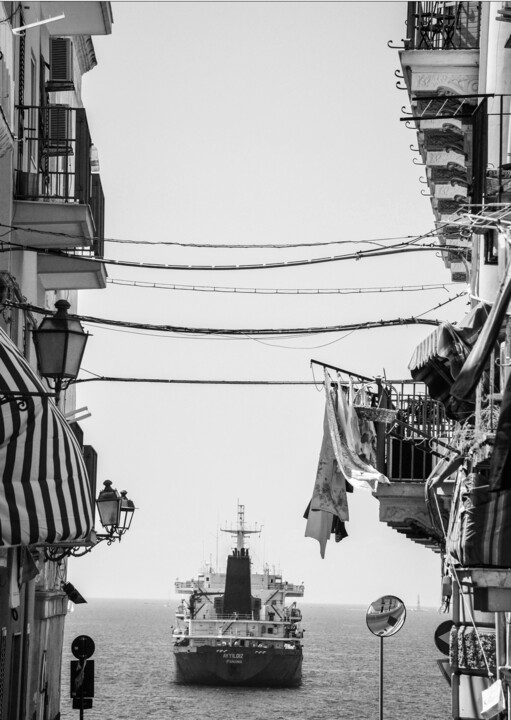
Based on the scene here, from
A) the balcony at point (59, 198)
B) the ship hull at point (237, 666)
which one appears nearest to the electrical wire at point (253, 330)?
the balcony at point (59, 198)

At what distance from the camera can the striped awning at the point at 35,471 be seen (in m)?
9.50

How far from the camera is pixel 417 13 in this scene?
2125cm

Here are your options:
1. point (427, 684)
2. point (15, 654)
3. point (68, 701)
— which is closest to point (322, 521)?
point (15, 654)

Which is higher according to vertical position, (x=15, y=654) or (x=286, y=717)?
(x=15, y=654)

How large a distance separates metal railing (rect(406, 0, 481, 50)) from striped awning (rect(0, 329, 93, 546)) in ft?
39.2

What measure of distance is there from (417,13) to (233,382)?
6276 millimetres

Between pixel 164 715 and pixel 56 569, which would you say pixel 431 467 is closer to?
pixel 56 569

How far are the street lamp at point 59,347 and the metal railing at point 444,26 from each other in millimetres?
8935

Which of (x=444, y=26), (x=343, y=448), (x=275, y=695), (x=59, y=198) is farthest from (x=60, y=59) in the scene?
(x=275, y=695)

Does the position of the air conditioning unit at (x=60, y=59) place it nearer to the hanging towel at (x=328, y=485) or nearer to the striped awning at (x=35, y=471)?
the hanging towel at (x=328, y=485)

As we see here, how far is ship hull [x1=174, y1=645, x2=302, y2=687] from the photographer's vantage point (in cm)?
9019

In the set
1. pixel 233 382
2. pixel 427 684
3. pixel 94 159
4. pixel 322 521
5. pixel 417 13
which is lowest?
pixel 427 684

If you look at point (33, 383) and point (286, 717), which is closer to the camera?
point (33, 383)

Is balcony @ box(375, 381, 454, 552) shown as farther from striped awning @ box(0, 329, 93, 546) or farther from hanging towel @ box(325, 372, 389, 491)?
striped awning @ box(0, 329, 93, 546)
